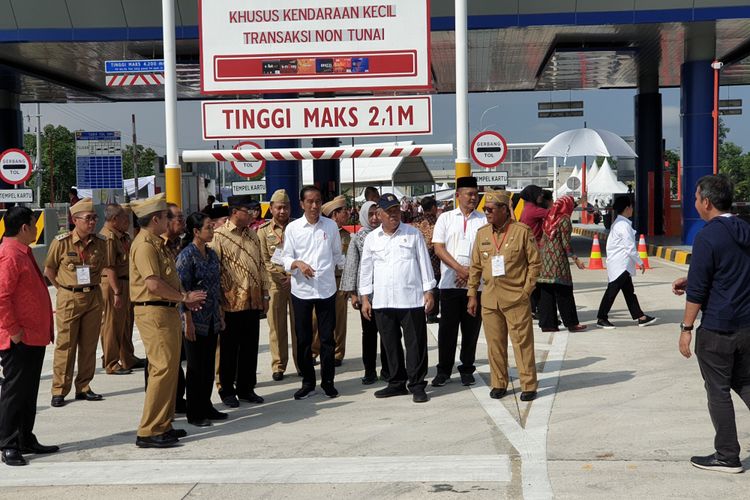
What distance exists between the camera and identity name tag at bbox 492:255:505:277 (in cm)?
809

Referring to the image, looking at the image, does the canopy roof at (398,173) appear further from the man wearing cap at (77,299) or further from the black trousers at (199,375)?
the black trousers at (199,375)

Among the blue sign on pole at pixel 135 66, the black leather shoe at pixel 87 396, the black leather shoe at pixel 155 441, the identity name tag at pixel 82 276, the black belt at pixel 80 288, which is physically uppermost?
the blue sign on pole at pixel 135 66

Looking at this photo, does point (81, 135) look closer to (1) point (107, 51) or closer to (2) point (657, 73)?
(1) point (107, 51)

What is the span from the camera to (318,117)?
10117 millimetres

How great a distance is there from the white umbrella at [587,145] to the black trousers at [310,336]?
16.0 m

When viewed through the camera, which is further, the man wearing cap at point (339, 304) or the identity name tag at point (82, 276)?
the man wearing cap at point (339, 304)

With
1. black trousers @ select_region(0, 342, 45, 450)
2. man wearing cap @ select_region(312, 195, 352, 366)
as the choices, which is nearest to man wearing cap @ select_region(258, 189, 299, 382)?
man wearing cap @ select_region(312, 195, 352, 366)

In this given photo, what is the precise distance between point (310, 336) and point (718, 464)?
3955 mm

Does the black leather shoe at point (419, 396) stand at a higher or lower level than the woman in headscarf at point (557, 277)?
lower

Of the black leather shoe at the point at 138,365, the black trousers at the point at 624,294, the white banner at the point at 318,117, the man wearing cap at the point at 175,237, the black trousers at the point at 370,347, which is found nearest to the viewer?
the man wearing cap at the point at 175,237

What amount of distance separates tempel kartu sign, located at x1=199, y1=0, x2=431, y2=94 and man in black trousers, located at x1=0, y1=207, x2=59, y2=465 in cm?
392

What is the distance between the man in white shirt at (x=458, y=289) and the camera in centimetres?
892

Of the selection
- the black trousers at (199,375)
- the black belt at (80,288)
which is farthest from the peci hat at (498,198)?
the black belt at (80,288)

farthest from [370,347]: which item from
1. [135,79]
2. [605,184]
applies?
[605,184]
